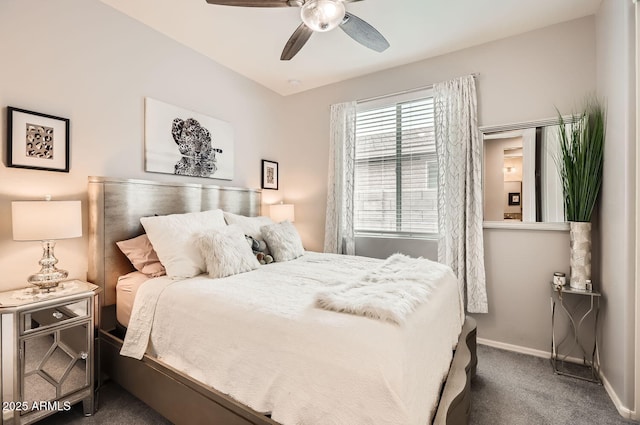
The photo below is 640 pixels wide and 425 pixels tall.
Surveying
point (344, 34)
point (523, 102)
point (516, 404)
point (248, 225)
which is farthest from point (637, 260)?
point (248, 225)

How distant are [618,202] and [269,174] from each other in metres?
3.39

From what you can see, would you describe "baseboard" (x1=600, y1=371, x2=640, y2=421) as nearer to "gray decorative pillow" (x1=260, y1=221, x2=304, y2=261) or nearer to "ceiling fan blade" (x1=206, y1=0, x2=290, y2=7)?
"gray decorative pillow" (x1=260, y1=221, x2=304, y2=261)

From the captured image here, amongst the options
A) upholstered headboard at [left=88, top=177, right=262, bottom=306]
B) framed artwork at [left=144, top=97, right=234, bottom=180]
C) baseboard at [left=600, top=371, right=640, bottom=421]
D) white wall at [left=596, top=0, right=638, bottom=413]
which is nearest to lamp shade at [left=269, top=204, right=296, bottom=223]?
framed artwork at [left=144, top=97, right=234, bottom=180]

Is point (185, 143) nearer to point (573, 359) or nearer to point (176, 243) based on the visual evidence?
point (176, 243)

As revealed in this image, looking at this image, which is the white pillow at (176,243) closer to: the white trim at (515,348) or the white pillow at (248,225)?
the white pillow at (248,225)

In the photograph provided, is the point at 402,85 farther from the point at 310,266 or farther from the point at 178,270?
the point at 178,270

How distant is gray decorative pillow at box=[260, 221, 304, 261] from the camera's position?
270 cm

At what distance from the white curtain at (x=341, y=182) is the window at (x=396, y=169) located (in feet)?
0.40

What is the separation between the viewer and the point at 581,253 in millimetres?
2285

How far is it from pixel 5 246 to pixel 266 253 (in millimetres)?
1724

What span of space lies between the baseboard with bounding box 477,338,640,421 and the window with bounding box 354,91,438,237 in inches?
46.6

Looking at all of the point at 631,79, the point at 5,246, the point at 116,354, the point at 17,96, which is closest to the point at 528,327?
the point at 631,79

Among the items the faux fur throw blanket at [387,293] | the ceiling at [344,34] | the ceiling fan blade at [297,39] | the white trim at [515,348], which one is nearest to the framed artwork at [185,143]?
the ceiling at [344,34]

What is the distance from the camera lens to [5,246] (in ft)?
6.12
